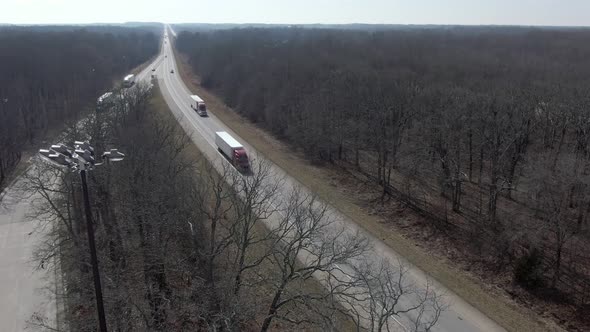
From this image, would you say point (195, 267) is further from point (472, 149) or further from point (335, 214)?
point (472, 149)

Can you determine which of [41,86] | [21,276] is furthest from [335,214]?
[41,86]

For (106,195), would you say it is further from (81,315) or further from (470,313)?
(470,313)

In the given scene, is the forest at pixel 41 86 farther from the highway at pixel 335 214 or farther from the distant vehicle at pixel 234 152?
the distant vehicle at pixel 234 152

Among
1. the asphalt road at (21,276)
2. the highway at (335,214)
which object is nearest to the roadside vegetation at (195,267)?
the highway at (335,214)

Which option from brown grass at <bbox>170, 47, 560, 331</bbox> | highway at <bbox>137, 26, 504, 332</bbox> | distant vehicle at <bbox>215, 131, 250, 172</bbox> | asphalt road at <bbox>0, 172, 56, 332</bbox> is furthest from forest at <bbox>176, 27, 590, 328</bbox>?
asphalt road at <bbox>0, 172, 56, 332</bbox>

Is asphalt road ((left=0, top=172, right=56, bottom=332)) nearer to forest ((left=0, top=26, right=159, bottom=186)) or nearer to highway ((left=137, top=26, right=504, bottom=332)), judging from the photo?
forest ((left=0, top=26, right=159, bottom=186))

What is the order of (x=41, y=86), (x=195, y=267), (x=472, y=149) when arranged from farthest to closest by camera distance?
(x=41, y=86)
(x=472, y=149)
(x=195, y=267)
